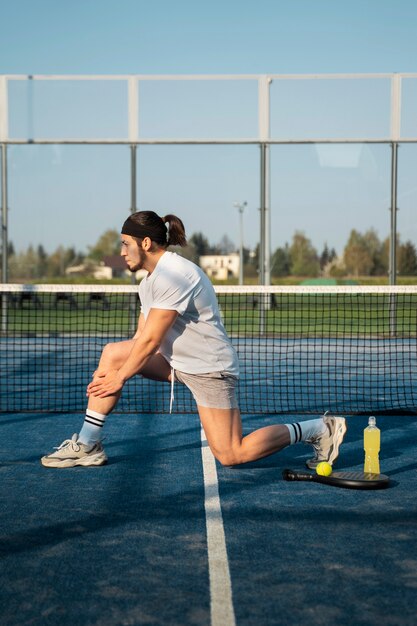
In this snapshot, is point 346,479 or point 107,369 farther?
point 107,369

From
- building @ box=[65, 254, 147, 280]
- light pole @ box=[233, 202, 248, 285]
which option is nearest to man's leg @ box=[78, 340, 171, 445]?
light pole @ box=[233, 202, 248, 285]

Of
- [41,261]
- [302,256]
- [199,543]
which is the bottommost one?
[199,543]

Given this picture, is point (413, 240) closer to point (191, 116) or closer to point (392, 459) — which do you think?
point (191, 116)

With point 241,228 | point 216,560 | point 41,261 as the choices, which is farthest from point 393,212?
point 216,560

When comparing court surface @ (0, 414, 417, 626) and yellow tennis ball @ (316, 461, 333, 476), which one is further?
yellow tennis ball @ (316, 461, 333, 476)

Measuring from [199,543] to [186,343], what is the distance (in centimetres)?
144

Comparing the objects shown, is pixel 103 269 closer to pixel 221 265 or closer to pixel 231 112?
pixel 221 265

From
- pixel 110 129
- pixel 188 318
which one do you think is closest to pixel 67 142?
pixel 110 129

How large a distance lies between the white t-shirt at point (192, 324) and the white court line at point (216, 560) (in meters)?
0.71

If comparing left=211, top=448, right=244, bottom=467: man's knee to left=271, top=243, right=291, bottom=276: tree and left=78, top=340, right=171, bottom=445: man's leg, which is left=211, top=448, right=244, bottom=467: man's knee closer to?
left=78, top=340, right=171, bottom=445: man's leg

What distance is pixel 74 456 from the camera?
529 cm

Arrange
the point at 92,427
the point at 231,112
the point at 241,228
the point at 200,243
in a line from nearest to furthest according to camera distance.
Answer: the point at 92,427, the point at 231,112, the point at 241,228, the point at 200,243

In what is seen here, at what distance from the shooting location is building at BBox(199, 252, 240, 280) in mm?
15375

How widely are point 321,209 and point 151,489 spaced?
37.0ft
